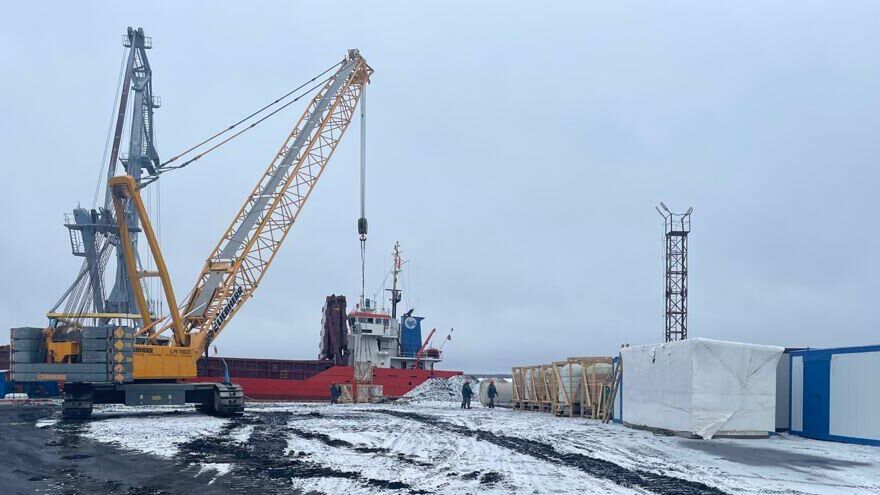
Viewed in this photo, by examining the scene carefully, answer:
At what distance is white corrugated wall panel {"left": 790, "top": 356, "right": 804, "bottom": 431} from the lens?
23828mm

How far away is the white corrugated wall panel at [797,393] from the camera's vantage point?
2383cm

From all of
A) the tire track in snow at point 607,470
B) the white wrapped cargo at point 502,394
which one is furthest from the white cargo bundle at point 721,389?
the white wrapped cargo at point 502,394

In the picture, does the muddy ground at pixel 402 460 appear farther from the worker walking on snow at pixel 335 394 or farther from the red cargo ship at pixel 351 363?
the red cargo ship at pixel 351 363

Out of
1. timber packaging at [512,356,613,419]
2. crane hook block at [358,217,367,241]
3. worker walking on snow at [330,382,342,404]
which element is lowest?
worker walking on snow at [330,382,342,404]

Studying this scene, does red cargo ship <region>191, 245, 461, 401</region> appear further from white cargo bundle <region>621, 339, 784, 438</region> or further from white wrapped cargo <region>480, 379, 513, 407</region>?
white cargo bundle <region>621, 339, 784, 438</region>

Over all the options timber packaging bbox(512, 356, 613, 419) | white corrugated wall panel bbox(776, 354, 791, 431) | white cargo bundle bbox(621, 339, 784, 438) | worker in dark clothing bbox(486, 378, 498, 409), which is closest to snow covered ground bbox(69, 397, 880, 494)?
white cargo bundle bbox(621, 339, 784, 438)

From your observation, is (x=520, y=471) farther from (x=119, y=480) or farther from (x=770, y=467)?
(x=119, y=480)

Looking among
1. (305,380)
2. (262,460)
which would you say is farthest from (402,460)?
(305,380)

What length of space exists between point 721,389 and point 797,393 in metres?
3.29

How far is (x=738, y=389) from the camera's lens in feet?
73.9

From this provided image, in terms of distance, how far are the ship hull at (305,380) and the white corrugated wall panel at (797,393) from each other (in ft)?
82.8

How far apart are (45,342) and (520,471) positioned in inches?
738

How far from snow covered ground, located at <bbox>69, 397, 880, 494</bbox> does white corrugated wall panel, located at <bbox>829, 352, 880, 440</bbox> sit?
2.19ft

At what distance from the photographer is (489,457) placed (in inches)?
656
